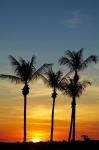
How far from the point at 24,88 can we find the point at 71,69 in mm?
7491

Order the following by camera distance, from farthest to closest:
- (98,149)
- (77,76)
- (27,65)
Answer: (77,76) → (27,65) → (98,149)

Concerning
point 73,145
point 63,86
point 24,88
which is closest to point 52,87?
point 63,86

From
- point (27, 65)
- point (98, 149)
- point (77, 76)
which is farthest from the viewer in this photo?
point (77, 76)

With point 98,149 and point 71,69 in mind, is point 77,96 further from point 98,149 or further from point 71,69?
point 98,149

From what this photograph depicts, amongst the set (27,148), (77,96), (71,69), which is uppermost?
(71,69)

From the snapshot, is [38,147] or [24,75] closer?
[38,147]

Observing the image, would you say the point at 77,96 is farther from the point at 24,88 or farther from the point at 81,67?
the point at 24,88

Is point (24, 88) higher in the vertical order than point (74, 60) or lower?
lower

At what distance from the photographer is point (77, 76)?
56.2 metres

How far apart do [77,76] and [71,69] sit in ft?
3.89

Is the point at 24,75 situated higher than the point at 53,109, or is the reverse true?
the point at 24,75

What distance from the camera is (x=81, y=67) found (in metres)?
56.3

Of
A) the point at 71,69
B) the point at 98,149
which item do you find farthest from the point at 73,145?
the point at 71,69

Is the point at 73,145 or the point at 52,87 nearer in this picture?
the point at 73,145
